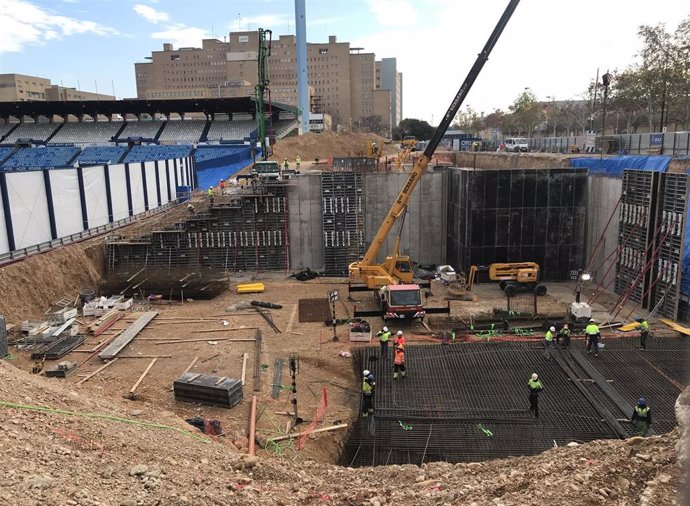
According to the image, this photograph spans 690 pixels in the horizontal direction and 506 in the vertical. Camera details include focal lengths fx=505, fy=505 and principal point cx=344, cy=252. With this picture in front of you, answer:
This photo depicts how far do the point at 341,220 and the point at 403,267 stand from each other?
6.32m

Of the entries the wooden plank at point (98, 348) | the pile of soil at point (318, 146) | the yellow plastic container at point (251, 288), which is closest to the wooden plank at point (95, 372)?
the wooden plank at point (98, 348)

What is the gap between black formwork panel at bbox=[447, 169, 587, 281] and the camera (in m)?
23.8

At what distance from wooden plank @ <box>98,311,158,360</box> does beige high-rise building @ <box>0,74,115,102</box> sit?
13518 cm

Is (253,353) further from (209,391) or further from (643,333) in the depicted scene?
(643,333)

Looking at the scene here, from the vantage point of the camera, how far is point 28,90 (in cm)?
14325

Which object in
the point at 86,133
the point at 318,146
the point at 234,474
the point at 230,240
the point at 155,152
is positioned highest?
the point at 86,133

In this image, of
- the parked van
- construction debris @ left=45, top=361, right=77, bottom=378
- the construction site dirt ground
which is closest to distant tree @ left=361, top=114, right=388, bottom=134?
the parked van

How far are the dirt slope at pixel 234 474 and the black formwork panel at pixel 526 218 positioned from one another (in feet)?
54.2

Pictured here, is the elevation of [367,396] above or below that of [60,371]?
below

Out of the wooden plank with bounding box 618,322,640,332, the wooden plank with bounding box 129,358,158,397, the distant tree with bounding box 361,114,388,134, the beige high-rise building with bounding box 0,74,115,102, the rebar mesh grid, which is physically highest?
the beige high-rise building with bounding box 0,74,115,102

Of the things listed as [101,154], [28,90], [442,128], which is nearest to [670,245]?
[442,128]

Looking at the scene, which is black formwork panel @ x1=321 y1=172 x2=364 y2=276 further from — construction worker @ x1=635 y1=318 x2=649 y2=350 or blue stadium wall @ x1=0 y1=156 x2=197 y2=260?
construction worker @ x1=635 y1=318 x2=649 y2=350

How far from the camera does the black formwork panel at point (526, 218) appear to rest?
23.8 metres

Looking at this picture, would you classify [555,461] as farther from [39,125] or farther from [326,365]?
[39,125]
